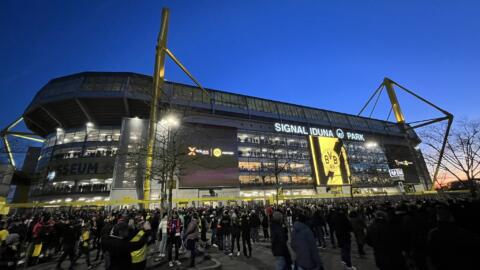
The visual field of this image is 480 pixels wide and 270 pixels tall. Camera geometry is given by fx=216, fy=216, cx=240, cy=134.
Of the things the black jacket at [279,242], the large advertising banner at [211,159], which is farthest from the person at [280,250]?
the large advertising banner at [211,159]

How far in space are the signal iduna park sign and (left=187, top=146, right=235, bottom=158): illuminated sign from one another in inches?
751

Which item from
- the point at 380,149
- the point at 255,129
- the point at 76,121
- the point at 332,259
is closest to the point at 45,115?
the point at 76,121

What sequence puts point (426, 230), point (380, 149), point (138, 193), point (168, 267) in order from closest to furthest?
1. point (426, 230)
2. point (168, 267)
3. point (138, 193)
4. point (380, 149)

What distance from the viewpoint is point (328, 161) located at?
2520 inches

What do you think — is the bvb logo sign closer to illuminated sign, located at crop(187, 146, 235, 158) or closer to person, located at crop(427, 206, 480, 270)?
illuminated sign, located at crop(187, 146, 235, 158)

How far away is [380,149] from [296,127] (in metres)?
38.8

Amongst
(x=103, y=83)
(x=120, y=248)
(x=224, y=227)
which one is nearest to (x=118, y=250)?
(x=120, y=248)

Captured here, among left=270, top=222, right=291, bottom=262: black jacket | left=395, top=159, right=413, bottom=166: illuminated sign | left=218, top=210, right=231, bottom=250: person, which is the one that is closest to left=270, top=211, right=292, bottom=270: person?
left=270, top=222, right=291, bottom=262: black jacket

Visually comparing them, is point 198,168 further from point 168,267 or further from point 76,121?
point 168,267

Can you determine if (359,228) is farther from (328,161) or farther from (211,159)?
(328,161)

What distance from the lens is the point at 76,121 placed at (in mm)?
53875

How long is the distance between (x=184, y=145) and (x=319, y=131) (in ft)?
145

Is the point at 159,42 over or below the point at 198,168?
over

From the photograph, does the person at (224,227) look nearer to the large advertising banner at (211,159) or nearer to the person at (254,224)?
the person at (254,224)
